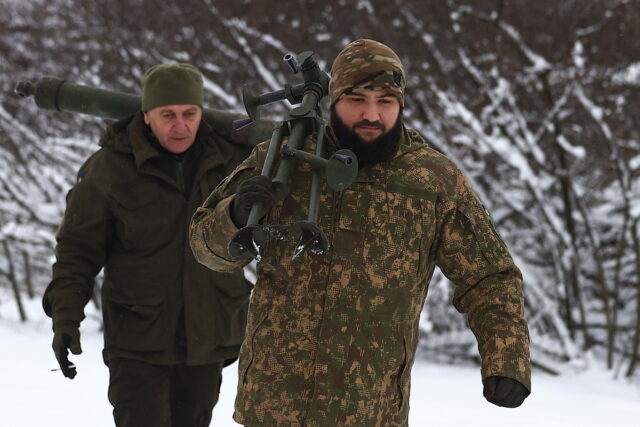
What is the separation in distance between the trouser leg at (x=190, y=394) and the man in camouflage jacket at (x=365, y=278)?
1.12 meters

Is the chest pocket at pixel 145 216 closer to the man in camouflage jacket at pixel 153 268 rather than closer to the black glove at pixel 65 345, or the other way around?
the man in camouflage jacket at pixel 153 268

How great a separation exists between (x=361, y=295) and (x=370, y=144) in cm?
39

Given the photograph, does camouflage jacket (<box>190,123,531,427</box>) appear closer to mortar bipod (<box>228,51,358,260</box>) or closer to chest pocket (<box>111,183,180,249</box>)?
mortar bipod (<box>228,51,358,260</box>)

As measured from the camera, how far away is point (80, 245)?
3.17 metres

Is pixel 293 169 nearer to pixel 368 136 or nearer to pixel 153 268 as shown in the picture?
pixel 368 136

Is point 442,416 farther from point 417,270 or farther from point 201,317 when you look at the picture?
point 417,270

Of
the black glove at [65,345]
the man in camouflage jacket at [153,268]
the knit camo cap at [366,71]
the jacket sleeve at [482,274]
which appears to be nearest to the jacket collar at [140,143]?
the man in camouflage jacket at [153,268]

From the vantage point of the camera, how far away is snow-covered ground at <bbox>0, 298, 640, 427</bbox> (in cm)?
584

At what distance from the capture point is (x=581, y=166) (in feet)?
37.1

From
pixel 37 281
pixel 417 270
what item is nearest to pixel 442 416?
pixel 417 270

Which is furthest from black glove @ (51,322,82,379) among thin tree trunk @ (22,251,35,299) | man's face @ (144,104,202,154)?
thin tree trunk @ (22,251,35,299)

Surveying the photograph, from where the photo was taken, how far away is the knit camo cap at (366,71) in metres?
2.18

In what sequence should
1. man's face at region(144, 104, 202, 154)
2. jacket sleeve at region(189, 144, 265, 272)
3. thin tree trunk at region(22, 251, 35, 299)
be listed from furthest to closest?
thin tree trunk at region(22, 251, 35, 299) < man's face at region(144, 104, 202, 154) < jacket sleeve at region(189, 144, 265, 272)

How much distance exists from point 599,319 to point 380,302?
35.1 feet
